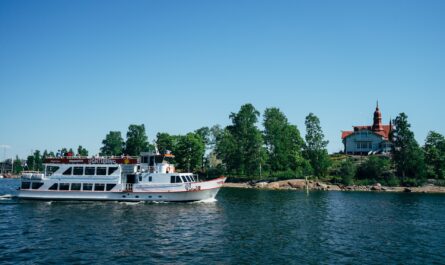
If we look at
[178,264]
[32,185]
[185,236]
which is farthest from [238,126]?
[178,264]

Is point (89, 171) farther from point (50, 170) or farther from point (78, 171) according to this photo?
point (50, 170)

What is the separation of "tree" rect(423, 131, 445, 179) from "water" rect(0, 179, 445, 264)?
49.6 metres

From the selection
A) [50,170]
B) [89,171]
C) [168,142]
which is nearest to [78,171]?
[89,171]

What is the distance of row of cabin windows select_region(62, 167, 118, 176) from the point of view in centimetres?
5453

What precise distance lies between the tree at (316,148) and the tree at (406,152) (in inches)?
732

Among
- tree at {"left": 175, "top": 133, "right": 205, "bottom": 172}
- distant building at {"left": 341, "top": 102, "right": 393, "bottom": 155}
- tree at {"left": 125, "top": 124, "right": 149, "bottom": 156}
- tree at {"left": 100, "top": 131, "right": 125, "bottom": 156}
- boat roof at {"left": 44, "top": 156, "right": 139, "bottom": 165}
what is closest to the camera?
boat roof at {"left": 44, "top": 156, "right": 139, "bottom": 165}

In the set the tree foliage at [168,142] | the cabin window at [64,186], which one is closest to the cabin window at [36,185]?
the cabin window at [64,186]

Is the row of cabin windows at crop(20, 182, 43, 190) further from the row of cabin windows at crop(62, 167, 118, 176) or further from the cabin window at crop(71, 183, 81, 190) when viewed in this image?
the cabin window at crop(71, 183, 81, 190)

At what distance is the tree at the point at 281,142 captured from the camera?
103000 millimetres

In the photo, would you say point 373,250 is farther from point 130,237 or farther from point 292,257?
point 130,237

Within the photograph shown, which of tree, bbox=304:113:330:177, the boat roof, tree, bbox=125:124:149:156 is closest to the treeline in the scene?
Answer: tree, bbox=304:113:330:177

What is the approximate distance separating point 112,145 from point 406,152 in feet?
388

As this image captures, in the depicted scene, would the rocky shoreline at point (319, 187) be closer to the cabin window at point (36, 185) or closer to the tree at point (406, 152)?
the tree at point (406, 152)

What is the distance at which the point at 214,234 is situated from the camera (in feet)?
107
